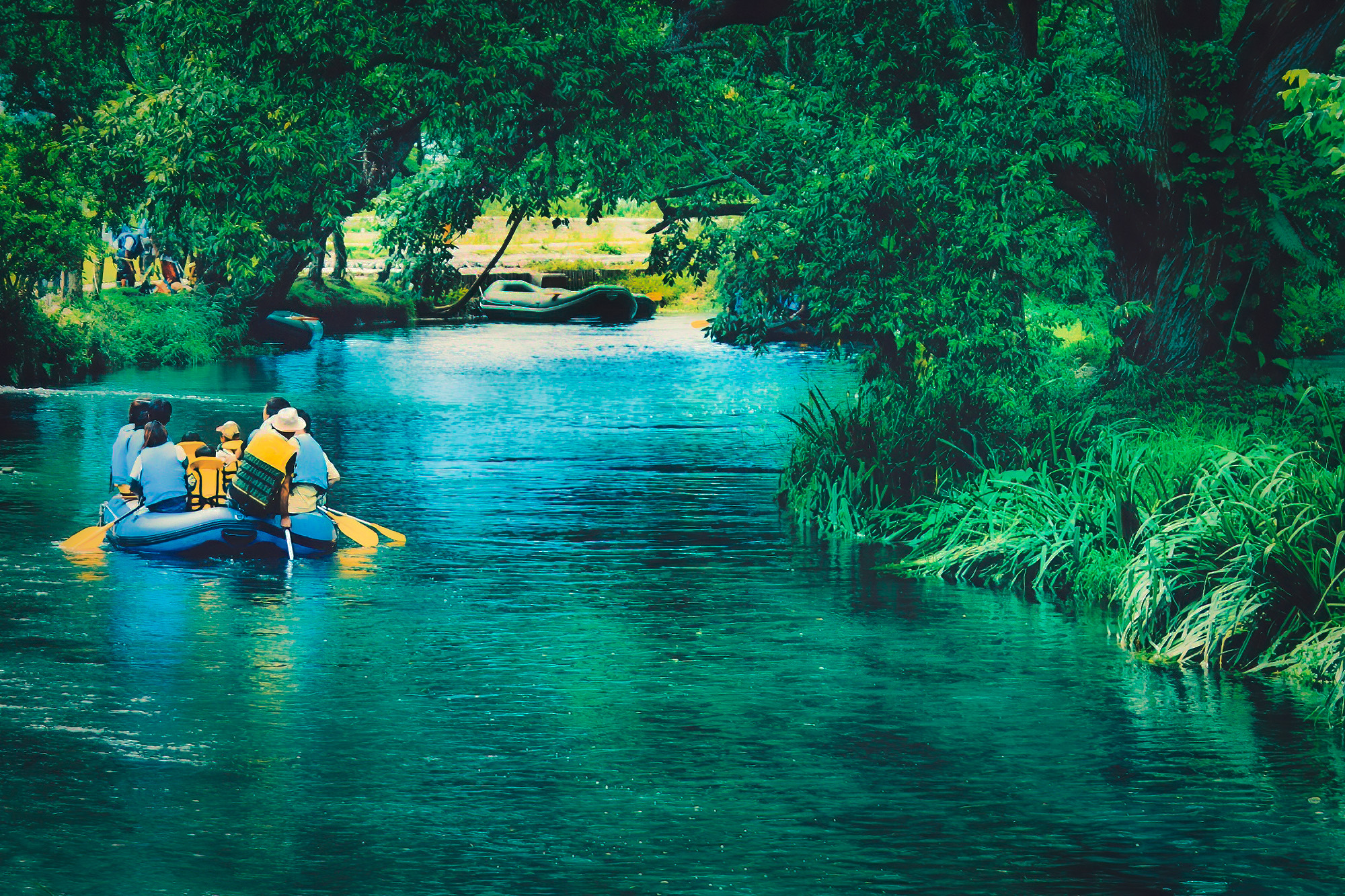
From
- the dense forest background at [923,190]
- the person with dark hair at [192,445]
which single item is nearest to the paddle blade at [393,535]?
the person with dark hair at [192,445]

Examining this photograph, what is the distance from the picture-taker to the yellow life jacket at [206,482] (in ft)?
60.1

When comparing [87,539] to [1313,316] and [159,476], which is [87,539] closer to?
[159,476]

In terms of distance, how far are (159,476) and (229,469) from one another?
77cm

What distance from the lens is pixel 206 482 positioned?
18484 millimetres

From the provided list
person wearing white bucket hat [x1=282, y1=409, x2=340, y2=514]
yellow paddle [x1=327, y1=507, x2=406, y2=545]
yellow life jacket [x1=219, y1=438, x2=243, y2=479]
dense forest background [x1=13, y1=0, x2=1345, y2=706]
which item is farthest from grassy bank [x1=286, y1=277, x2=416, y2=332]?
person wearing white bucket hat [x1=282, y1=409, x2=340, y2=514]

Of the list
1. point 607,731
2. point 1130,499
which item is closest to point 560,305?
point 1130,499

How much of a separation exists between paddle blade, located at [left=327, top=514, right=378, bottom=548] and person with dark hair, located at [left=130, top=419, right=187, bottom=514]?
1476 millimetres

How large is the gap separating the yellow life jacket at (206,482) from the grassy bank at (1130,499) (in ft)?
20.7

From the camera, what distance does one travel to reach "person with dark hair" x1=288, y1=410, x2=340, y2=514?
18078 millimetres

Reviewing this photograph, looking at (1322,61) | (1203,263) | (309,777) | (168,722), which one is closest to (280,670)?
A: (168,722)

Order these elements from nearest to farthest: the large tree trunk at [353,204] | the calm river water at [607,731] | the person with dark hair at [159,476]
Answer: the calm river water at [607,731]
the person with dark hair at [159,476]
the large tree trunk at [353,204]

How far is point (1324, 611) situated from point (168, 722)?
25.0ft

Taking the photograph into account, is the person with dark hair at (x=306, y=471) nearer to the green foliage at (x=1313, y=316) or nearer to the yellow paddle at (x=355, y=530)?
Result: the yellow paddle at (x=355, y=530)

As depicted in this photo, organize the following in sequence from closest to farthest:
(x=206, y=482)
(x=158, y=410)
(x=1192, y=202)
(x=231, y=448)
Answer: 1. (x=158, y=410)
2. (x=206, y=482)
3. (x=231, y=448)
4. (x=1192, y=202)
